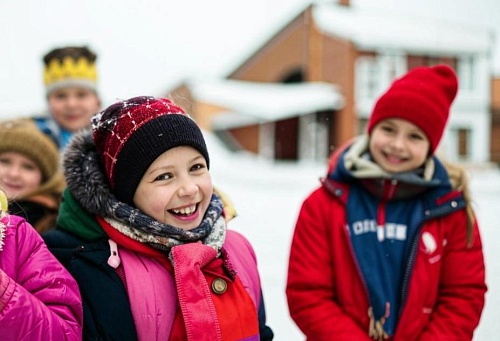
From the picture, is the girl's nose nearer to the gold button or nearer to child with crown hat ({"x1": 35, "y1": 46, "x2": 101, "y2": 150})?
the gold button

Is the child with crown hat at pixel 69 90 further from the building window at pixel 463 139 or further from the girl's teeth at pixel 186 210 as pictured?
the building window at pixel 463 139

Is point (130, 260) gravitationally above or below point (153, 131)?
below

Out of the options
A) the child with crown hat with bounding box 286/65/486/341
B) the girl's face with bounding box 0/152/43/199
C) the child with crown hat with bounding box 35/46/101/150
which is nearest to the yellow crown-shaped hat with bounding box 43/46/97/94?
the child with crown hat with bounding box 35/46/101/150

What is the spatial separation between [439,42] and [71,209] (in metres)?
14.1

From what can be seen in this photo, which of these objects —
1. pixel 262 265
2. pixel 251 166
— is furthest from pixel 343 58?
pixel 262 265

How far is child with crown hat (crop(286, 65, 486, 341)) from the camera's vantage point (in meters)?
1.65

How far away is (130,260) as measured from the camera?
48.3 inches

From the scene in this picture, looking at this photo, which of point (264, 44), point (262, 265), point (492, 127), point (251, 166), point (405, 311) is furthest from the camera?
point (264, 44)

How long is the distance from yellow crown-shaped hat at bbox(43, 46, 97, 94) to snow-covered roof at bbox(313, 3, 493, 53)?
35.1ft

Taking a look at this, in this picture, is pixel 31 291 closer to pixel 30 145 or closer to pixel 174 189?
pixel 174 189

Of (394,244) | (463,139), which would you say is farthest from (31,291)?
(463,139)

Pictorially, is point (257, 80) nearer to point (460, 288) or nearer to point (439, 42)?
point (439, 42)

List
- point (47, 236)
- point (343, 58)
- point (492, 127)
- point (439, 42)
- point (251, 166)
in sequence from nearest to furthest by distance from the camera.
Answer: point (47, 236), point (251, 166), point (343, 58), point (439, 42), point (492, 127)

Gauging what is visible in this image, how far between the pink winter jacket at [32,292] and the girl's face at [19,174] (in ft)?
2.37
